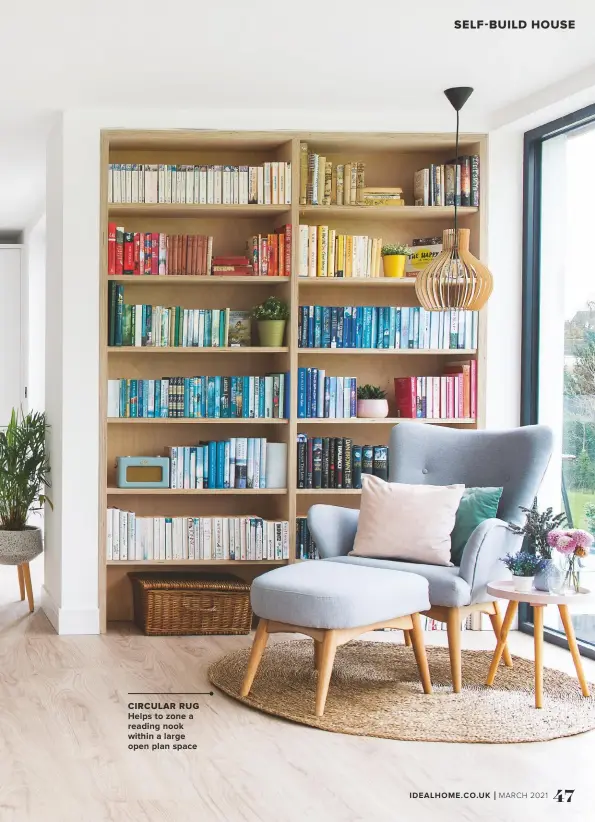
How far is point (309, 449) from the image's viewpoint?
531cm

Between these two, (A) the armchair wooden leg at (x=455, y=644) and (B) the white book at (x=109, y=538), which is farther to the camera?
(B) the white book at (x=109, y=538)

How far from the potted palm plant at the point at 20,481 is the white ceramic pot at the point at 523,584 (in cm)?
258

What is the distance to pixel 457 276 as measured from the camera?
15.6 ft

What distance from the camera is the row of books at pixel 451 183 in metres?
5.34

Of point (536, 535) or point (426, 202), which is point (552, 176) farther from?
point (536, 535)

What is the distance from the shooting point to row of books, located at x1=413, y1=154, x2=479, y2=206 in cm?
534

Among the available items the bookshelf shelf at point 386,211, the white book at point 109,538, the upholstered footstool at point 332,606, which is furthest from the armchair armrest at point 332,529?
the bookshelf shelf at point 386,211

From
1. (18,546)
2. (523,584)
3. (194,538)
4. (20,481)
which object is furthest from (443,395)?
(18,546)

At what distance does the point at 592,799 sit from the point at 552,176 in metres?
3.18

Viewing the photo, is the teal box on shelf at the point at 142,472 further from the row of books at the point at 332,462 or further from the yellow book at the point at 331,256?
the yellow book at the point at 331,256

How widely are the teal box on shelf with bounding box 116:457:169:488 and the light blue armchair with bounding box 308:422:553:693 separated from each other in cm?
100

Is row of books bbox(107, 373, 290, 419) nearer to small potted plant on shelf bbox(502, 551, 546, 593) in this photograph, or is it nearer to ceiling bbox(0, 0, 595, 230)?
ceiling bbox(0, 0, 595, 230)

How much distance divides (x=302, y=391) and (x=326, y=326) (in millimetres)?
349

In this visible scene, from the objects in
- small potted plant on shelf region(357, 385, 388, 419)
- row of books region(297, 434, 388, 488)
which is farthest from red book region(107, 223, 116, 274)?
small potted plant on shelf region(357, 385, 388, 419)
